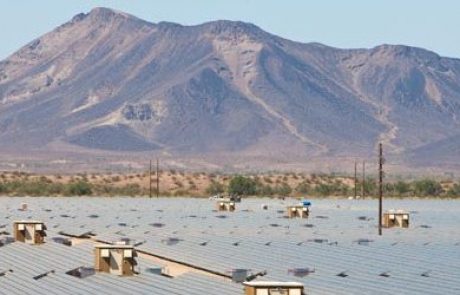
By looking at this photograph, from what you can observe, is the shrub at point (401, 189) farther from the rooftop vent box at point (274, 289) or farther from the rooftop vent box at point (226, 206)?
the rooftop vent box at point (274, 289)

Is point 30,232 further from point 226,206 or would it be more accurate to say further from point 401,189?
point 401,189

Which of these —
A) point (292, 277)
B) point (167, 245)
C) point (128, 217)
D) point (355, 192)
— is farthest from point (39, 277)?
point (355, 192)

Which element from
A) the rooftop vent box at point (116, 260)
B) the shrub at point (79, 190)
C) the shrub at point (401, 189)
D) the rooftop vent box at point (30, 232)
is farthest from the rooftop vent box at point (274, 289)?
the shrub at point (401, 189)

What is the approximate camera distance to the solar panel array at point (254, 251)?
116 ft

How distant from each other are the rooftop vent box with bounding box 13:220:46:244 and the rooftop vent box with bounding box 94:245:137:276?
13208 millimetres

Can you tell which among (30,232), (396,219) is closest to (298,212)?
(396,219)

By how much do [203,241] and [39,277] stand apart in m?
15.1

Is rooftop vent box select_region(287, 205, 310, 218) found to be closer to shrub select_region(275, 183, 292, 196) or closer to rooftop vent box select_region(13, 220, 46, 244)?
rooftop vent box select_region(13, 220, 46, 244)

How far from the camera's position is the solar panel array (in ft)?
116

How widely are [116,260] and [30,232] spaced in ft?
49.1

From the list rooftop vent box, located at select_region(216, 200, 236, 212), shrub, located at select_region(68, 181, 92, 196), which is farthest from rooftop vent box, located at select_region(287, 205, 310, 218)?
shrub, located at select_region(68, 181, 92, 196)

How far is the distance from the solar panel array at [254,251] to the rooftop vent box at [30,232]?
55 cm

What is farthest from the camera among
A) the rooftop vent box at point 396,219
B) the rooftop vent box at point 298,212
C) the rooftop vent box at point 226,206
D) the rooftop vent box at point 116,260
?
the rooftop vent box at point 226,206

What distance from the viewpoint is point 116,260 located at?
125 feet
